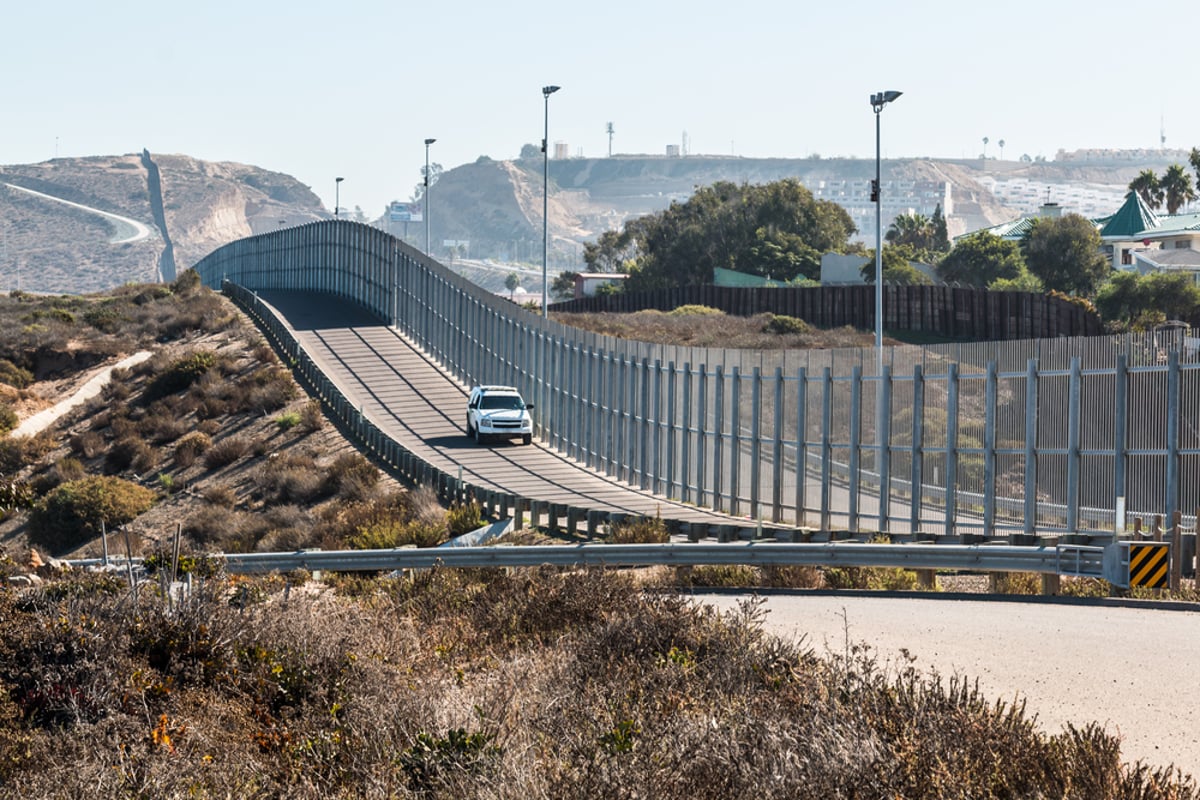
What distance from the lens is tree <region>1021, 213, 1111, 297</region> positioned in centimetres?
10088

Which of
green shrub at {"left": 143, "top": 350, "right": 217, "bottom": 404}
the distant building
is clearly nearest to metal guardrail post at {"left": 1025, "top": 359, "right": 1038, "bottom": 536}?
green shrub at {"left": 143, "top": 350, "right": 217, "bottom": 404}

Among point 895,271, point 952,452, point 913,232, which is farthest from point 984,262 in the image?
point 952,452

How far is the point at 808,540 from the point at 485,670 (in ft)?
34.3

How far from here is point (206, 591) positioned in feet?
42.8

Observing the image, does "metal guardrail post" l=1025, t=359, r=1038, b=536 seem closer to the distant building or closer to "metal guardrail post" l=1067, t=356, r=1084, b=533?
"metal guardrail post" l=1067, t=356, r=1084, b=533

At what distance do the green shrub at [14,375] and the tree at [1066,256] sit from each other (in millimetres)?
60428

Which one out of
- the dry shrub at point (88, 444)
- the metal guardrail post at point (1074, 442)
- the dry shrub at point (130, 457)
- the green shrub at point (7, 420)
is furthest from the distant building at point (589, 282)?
the metal guardrail post at point (1074, 442)

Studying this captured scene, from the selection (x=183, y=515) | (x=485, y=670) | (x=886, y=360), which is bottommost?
(x=183, y=515)

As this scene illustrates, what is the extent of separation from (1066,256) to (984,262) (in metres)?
6.87

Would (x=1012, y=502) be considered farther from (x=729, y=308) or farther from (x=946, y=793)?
(x=729, y=308)

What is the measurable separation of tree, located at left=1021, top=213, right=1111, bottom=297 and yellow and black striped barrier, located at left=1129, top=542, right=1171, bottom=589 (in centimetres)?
8678

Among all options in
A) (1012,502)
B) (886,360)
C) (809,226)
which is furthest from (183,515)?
(809,226)

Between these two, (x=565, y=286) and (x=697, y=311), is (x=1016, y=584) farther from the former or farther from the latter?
(x=565, y=286)

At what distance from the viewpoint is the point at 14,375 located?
2815 inches
